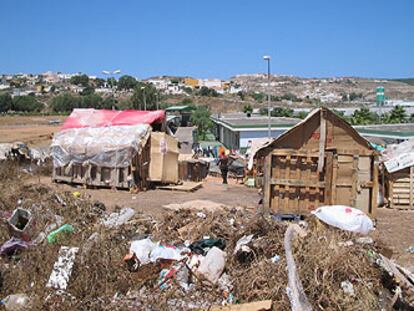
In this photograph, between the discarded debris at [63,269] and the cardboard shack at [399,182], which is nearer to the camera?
the discarded debris at [63,269]

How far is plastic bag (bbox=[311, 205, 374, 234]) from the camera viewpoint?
7135 mm

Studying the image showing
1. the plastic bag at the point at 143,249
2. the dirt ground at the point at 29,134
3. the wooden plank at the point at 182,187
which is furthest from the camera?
the dirt ground at the point at 29,134

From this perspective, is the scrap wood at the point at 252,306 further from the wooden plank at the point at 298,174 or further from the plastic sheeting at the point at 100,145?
the plastic sheeting at the point at 100,145

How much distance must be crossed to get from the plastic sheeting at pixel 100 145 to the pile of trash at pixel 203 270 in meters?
7.55

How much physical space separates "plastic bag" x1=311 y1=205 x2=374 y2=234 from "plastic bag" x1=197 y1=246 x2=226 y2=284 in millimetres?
2016

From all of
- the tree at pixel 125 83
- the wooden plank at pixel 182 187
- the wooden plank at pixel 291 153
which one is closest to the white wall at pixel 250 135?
the wooden plank at pixel 182 187

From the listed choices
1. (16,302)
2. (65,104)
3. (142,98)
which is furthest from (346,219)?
(65,104)

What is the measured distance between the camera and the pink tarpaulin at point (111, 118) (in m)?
16.4

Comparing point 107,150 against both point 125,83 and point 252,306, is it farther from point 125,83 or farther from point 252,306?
point 125,83

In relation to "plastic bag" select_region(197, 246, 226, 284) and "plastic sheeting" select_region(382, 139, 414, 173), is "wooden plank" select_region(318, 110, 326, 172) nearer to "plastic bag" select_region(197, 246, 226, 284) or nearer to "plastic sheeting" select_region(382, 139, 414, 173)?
"plastic bag" select_region(197, 246, 226, 284)

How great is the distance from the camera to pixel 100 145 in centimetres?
1531

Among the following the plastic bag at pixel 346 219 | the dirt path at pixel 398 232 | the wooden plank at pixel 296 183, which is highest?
the wooden plank at pixel 296 183

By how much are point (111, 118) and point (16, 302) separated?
1188 centimetres

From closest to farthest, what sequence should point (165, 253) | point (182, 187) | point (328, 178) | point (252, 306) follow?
point (252, 306)
point (165, 253)
point (328, 178)
point (182, 187)
